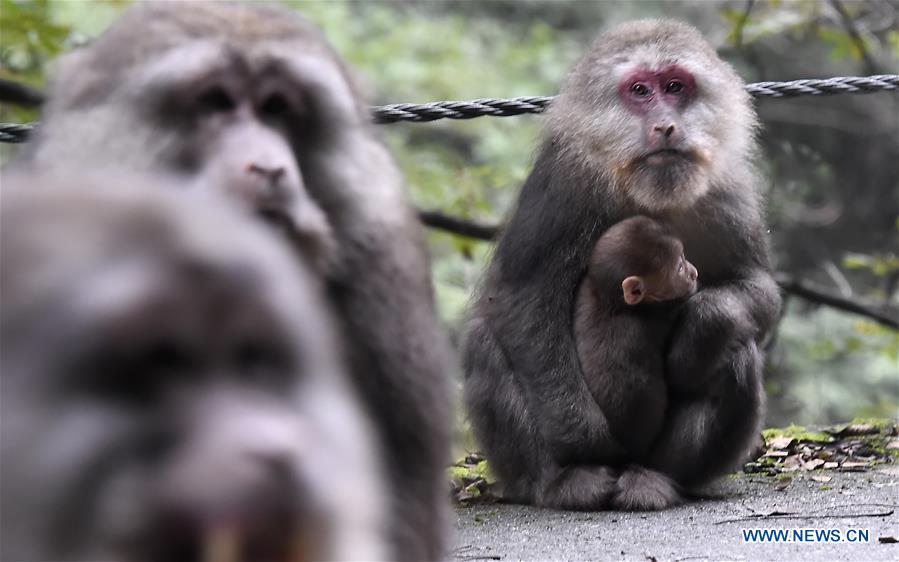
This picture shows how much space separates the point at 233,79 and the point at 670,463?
315 centimetres

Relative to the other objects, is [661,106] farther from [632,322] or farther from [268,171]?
[268,171]

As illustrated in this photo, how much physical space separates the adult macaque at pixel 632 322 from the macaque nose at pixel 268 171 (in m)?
2.84

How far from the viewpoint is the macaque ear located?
5.29 metres

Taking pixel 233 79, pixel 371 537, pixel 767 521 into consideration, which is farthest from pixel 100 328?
pixel 767 521

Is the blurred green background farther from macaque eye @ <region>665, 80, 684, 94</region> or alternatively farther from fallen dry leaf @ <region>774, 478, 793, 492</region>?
fallen dry leaf @ <region>774, 478, 793, 492</region>

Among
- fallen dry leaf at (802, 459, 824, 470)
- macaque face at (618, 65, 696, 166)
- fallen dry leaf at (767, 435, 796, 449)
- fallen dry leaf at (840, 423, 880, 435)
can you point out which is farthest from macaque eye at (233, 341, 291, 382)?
fallen dry leaf at (840, 423, 880, 435)

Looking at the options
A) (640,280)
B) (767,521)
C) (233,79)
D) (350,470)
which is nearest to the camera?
(350,470)

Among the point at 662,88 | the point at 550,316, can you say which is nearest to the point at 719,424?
the point at 550,316

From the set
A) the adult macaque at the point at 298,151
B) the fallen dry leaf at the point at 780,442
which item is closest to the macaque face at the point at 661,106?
the fallen dry leaf at the point at 780,442

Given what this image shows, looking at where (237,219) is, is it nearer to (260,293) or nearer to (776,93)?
(260,293)

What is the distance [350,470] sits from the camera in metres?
1.82

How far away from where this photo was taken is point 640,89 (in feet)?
19.2

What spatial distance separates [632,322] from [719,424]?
0.56 metres

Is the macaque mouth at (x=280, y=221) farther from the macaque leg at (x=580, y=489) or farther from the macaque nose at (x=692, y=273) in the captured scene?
the macaque nose at (x=692, y=273)
